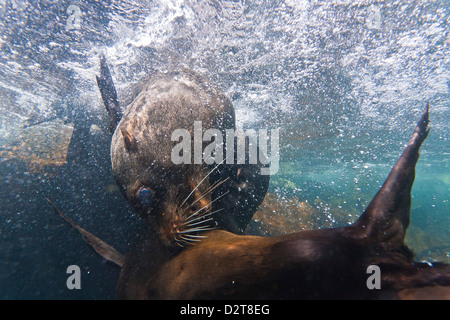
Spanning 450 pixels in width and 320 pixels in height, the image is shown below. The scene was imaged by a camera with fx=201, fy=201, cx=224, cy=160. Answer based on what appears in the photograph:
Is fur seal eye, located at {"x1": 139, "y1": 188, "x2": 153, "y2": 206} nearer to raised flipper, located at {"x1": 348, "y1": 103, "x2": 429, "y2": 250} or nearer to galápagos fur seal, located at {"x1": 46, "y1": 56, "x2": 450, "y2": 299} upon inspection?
galápagos fur seal, located at {"x1": 46, "y1": 56, "x2": 450, "y2": 299}

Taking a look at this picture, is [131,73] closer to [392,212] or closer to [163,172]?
[163,172]

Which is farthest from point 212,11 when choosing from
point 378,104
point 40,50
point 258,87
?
point 378,104

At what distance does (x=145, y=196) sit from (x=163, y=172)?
1.14 ft

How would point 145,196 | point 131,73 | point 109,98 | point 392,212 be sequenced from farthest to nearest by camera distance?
1. point 131,73
2. point 109,98
3. point 145,196
4. point 392,212

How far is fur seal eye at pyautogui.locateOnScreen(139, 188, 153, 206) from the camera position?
2320mm

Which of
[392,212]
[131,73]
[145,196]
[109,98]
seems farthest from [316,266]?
[131,73]

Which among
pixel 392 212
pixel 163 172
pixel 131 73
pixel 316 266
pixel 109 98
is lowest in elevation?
pixel 316 266

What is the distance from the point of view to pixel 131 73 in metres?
7.33

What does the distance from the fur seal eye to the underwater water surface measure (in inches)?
26.2

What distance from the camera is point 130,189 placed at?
2467 mm

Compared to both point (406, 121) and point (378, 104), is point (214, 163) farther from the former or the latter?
point (406, 121)
